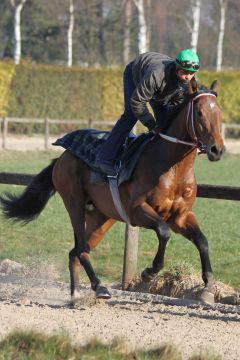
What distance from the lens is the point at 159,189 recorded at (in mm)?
7465

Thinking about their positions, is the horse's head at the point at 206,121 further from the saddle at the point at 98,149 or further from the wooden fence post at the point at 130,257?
the wooden fence post at the point at 130,257

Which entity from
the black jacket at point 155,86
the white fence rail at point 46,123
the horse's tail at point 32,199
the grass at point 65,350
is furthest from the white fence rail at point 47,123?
the grass at point 65,350

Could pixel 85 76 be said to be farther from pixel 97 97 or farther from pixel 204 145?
pixel 204 145

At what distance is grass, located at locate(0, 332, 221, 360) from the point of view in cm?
537

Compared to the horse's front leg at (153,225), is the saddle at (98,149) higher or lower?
higher

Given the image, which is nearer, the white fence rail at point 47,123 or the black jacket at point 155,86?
the black jacket at point 155,86

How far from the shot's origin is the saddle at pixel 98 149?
784 cm

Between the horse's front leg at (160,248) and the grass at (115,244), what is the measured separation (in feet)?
5.87

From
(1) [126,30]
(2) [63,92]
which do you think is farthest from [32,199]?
(1) [126,30]

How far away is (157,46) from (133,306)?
61252 mm

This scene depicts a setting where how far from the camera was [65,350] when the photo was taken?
5.48 meters

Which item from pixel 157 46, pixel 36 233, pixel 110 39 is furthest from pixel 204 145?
pixel 157 46

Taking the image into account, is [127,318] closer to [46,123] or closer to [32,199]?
[32,199]

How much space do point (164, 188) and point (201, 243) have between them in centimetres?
56
